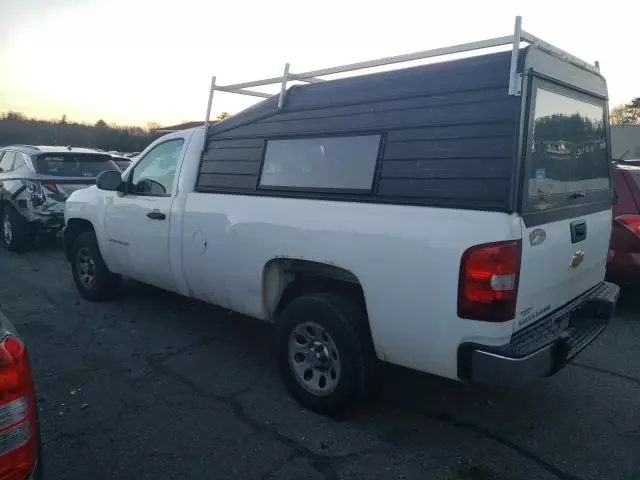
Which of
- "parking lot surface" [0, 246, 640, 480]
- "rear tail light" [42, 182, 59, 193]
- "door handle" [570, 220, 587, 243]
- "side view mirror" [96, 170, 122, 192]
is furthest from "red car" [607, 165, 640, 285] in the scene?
"rear tail light" [42, 182, 59, 193]

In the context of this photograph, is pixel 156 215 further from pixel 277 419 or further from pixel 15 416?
pixel 15 416

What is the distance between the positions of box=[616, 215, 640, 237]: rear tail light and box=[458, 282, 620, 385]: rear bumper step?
2.14 metres

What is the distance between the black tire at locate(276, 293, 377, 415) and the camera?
3.11 meters

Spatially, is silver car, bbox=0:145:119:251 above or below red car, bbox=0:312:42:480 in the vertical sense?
above

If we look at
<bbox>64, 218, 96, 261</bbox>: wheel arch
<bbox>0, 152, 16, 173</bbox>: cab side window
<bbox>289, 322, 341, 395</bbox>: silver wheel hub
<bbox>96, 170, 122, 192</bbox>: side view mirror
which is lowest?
<bbox>289, 322, 341, 395</bbox>: silver wheel hub

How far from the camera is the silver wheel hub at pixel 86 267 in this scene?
566 cm

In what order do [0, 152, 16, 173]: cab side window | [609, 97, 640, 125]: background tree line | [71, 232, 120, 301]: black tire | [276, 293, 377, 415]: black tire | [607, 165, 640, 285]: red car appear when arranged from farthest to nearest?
1. [609, 97, 640, 125]: background tree line
2. [0, 152, 16, 173]: cab side window
3. [71, 232, 120, 301]: black tire
4. [607, 165, 640, 285]: red car
5. [276, 293, 377, 415]: black tire

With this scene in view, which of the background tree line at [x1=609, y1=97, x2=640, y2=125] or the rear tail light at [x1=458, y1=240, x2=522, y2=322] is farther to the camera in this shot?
the background tree line at [x1=609, y1=97, x2=640, y2=125]

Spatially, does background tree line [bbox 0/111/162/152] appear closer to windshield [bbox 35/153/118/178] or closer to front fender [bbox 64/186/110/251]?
windshield [bbox 35/153/118/178]

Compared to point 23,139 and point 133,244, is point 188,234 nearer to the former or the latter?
point 133,244

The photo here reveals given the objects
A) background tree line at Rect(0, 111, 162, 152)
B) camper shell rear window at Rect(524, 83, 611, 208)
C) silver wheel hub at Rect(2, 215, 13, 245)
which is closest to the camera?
camper shell rear window at Rect(524, 83, 611, 208)

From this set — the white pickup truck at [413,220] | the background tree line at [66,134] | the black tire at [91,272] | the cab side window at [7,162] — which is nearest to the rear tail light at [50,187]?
the cab side window at [7,162]

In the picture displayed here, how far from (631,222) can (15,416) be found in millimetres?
5318

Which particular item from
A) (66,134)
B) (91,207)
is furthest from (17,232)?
(66,134)
